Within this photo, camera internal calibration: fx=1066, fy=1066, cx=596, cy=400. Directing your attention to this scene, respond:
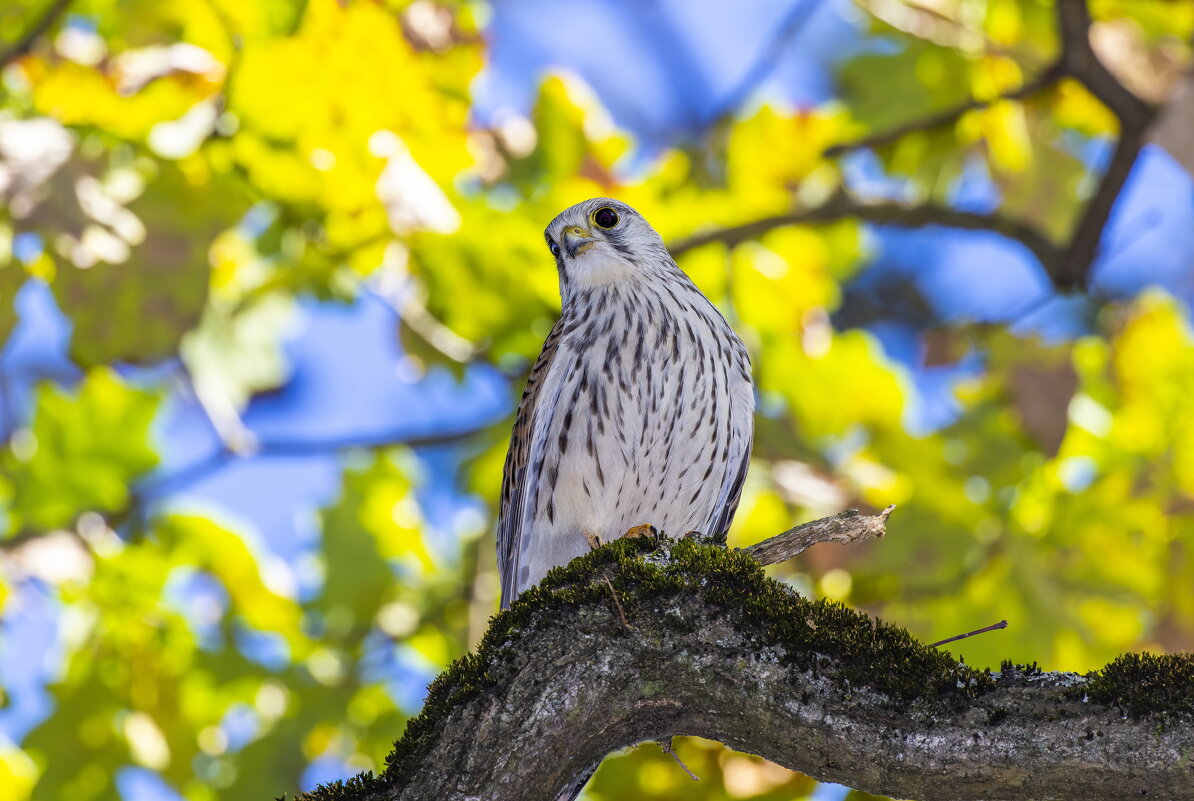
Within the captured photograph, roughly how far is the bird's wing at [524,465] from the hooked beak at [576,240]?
0.41 metres

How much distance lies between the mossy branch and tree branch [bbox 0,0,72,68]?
12.0ft

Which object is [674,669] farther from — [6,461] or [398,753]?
[6,461]

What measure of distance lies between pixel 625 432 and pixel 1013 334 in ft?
8.47

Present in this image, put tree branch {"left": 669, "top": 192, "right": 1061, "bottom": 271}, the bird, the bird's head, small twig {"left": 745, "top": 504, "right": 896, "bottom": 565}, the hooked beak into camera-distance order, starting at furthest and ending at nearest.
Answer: tree branch {"left": 669, "top": 192, "right": 1061, "bottom": 271} → the hooked beak → the bird's head → the bird → small twig {"left": 745, "top": 504, "right": 896, "bottom": 565}

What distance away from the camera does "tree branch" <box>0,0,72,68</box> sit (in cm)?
454

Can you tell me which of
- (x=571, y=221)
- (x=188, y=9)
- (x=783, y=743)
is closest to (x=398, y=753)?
(x=783, y=743)

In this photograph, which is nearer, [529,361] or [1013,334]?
[1013,334]

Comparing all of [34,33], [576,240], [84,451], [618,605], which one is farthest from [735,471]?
[84,451]

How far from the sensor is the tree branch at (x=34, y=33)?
4535 millimetres

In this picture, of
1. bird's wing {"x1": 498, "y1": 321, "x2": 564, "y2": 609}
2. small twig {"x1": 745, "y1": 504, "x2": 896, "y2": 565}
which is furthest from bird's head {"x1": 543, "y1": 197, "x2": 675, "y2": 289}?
small twig {"x1": 745, "y1": 504, "x2": 896, "y2": 565}

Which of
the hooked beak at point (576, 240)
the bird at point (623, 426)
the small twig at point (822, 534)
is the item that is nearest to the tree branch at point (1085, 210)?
the hooked beak at point (576, 240)

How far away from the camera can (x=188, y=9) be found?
5430 mm

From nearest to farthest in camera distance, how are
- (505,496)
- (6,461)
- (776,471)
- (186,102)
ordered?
1. (505,496)
2. (186,102)
3. (6,461)
4. (776,471)

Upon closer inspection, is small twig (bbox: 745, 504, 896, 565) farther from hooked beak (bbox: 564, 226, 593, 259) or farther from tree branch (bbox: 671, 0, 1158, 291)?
tree branch (bbox: 671, 0, 1158, 291)
